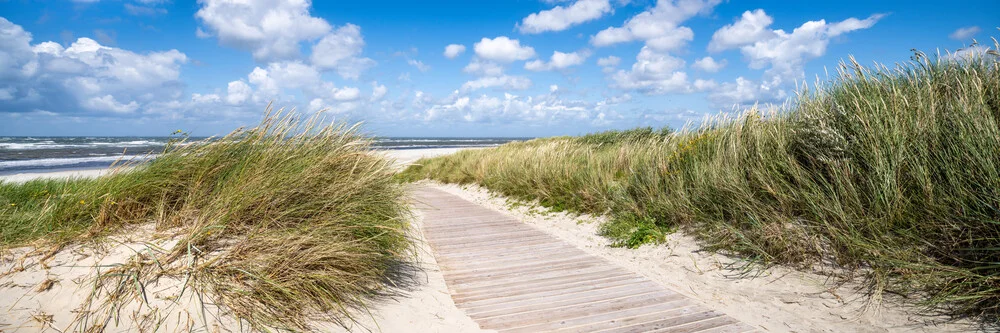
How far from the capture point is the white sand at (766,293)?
3.65m

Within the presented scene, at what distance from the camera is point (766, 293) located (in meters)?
4.39

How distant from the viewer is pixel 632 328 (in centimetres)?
372

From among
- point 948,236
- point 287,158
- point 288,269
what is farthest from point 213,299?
point 948,236

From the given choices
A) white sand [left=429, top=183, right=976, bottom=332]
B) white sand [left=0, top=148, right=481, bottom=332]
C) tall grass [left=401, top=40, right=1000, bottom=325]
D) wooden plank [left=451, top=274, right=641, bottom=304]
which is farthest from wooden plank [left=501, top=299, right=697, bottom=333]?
tall grass [left=401, top=40, right=1000, bottom=325]

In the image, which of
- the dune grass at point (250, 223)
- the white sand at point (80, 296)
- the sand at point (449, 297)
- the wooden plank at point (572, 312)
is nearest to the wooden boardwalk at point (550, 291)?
the wooden plank at point (572, 312)

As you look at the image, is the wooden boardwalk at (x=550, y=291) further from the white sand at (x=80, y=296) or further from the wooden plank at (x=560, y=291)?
the white sand at (x=80, y=296)

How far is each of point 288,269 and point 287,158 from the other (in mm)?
1460

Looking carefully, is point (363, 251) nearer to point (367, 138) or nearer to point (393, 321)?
point (393, 321)

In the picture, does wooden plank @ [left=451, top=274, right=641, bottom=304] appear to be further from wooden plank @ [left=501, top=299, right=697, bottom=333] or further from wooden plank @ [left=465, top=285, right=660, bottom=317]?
wooden plank @ [left=501, top=299, right=697, bottom=333]

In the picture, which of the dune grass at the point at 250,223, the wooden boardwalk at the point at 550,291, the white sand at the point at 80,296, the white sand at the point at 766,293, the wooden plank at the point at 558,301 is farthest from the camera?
the wooden plank at the point at 558,301

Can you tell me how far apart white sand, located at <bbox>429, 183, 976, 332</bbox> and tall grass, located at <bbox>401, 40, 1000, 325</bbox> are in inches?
7.3

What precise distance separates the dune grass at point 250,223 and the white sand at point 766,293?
2.95 meters

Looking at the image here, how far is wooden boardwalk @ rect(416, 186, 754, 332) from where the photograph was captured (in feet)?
12.6

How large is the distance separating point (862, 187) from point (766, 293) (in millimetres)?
1517
